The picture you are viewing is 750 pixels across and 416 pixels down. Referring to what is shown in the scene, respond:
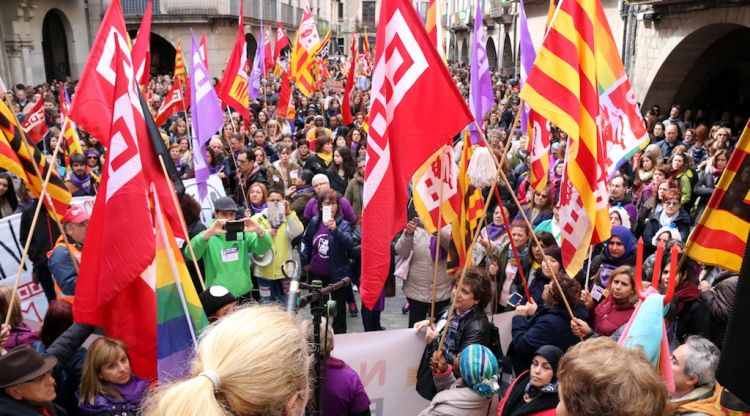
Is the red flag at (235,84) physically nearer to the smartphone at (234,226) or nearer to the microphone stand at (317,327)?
the smartphone at (234,226)

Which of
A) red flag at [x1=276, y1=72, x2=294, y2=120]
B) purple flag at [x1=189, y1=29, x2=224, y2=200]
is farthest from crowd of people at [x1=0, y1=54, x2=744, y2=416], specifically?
red flag at [x1=276, y1=72, x2=294, y2=120]

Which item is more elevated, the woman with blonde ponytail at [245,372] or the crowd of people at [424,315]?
the woman with blonde ponytail at [245,372]

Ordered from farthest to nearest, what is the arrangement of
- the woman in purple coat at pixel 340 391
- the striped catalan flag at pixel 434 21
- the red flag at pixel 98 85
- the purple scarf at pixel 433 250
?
the striped catalan flag at pixel 434 21 → the purple scarf at pixel 433 250 → the red flag at pixel 98 85 → the woman in purple coat at pixel 340 391

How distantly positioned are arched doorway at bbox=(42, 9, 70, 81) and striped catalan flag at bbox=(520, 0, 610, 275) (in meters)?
25.6

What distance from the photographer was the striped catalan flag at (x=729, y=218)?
109 inches

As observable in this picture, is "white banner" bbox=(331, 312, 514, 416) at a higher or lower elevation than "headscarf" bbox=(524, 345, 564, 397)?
lower

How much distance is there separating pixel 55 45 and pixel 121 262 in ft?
85.1

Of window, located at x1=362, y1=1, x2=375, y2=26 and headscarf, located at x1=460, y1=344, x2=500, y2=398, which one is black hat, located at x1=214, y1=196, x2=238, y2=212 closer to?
headscarf, located at x1=460, y1=344, x2=500, y2=398

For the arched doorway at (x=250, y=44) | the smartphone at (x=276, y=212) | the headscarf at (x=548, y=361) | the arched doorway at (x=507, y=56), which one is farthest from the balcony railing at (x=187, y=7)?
the headscarf at (x=548, y=361)

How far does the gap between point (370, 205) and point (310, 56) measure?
8.86 meters

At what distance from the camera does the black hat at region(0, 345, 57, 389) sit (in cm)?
265

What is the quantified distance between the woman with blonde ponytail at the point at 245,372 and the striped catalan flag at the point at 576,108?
2794 mm

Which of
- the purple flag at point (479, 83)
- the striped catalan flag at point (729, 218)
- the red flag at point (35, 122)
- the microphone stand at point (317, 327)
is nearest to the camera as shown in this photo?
the microphone stand at point (317, 327)

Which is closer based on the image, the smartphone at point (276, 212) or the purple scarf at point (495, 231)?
the smartphone at point (276, 212)
